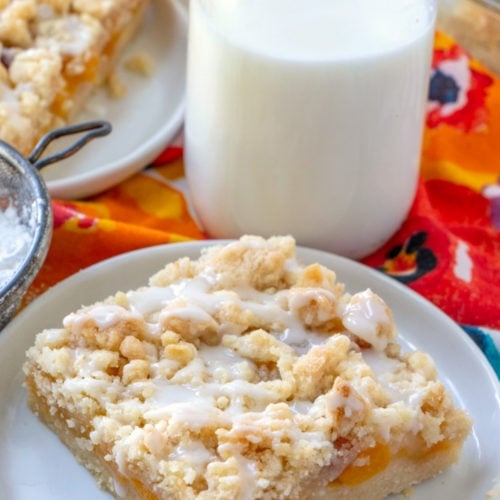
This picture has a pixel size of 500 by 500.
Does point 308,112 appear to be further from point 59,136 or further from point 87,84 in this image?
point 87,84

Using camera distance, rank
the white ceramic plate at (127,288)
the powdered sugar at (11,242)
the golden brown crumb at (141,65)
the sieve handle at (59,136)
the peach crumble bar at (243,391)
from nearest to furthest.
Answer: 1. the peach crumble bar at (243,391)
2. the white ceramic plate at (127,288)
3. the powdered sugar at (11,242)
4. the sieve handle at (59,136)
5. the golden brown crumb at (141,65)

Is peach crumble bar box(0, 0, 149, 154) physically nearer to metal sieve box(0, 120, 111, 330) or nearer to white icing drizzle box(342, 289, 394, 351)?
metal sieve box(0, 120, 111, 330)

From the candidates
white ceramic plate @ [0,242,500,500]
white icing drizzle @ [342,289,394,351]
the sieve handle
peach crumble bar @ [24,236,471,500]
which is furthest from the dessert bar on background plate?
white icing drizzle @ [342,289,394,351]

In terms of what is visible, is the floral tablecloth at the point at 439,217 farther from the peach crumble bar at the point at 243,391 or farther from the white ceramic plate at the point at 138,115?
the peach crumble bar at the point at 243,391

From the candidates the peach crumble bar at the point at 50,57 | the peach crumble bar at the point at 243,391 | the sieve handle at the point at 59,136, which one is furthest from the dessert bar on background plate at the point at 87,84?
the peach crumble bar at the point at 243,391

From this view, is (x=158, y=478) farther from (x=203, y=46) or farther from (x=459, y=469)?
(x=203, y=46)

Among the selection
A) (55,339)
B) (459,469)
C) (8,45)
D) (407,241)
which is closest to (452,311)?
(407,241)

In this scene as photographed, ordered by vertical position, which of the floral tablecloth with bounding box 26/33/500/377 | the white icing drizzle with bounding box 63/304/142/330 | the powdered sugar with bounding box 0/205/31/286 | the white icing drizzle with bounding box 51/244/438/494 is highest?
the white icing drizzle with bounding box 63/304/142/330
